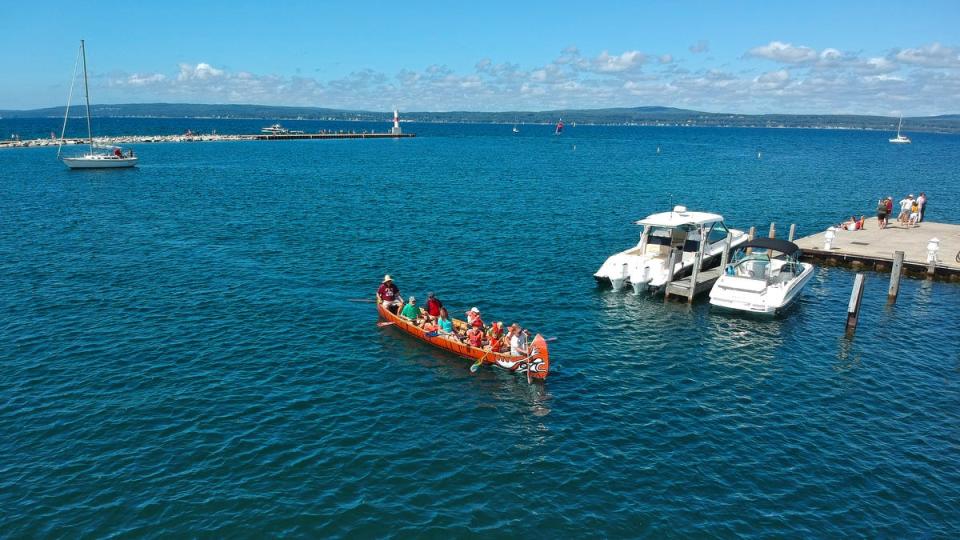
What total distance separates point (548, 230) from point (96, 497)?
141 feet

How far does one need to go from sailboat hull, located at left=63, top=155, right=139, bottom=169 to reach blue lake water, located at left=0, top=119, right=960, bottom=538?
51.7 metres

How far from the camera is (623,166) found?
405ft

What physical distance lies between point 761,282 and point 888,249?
54.2ft

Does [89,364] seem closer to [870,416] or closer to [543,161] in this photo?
[870,416]

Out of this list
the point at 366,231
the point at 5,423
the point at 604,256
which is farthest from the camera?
the point at 366,231

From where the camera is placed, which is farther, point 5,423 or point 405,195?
point 405,195

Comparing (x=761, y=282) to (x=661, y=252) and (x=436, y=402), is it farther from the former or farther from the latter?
(x=436, y=402)

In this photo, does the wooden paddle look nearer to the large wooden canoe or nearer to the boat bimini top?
the large wooden canoe

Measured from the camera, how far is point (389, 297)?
105 feet

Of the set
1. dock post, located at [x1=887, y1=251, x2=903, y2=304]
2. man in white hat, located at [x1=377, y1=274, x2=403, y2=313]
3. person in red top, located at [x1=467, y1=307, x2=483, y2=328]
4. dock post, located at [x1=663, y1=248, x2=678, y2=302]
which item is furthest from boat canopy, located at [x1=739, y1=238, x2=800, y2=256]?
man in white hat, located at [x1=377, y1=274, x2=403, y2=313]

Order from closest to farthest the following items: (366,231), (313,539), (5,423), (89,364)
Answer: (313,539), (5,423), (89,364), (366,231)

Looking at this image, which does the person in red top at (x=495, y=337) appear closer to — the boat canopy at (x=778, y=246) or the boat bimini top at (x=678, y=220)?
the boat bimini top at (x=678, y=220)

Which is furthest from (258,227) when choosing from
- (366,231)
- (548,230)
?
(548,230)

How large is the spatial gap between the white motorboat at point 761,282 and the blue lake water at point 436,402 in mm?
1041
